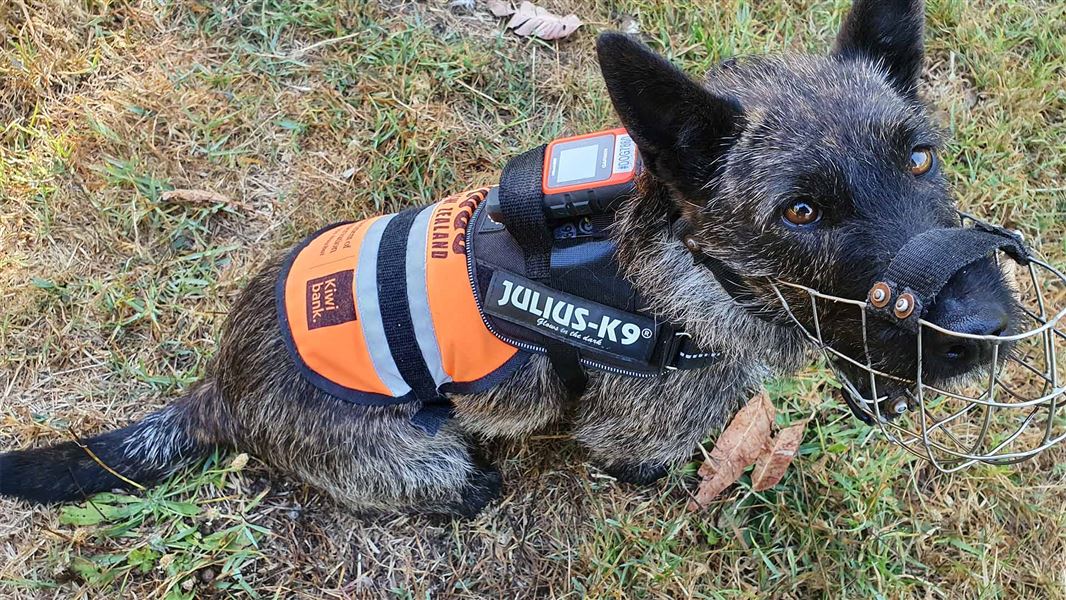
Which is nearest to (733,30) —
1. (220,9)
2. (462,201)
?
(462,201)

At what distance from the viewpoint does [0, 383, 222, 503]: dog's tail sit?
3.26 m

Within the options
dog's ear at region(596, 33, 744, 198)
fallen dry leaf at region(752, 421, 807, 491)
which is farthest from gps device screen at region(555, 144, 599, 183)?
fallen dry leaf at region(752, 421, 807, 491)

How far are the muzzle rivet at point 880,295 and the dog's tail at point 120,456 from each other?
276cm

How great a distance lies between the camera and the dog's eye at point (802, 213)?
221cm

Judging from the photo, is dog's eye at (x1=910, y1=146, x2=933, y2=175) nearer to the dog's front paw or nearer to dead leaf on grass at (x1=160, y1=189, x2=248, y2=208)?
the dog's front paw

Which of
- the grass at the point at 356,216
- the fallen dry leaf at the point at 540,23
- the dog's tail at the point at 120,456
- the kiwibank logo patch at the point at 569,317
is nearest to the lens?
the kiwibank logo patch at the point at 569,317

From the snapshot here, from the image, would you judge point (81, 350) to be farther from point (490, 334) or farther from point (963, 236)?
point (963, 236)

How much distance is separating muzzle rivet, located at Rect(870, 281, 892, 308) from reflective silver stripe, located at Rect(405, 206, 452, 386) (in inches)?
62.8

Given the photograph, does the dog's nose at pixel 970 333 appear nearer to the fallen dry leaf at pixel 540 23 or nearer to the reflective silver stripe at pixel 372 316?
the reflective silver stripe at pixel 372 316

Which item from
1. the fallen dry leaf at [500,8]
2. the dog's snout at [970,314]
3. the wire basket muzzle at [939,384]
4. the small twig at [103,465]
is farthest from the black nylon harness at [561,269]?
the fallen dry leaf at [500,8]

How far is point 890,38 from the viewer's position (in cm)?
255

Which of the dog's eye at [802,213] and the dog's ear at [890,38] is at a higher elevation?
the dog's ear at [890,38]

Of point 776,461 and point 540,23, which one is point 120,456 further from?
point 540,23

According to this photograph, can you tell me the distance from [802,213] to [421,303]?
1.45 m
